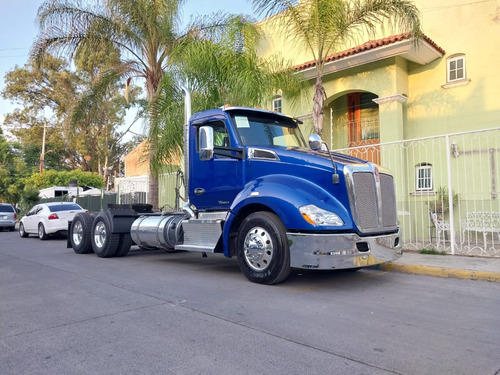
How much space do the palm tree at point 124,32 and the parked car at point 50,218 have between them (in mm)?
4219

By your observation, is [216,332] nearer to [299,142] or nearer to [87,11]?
[299,142]

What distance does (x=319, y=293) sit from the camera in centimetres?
595

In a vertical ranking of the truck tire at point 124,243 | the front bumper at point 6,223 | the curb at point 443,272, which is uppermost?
the front bumper at point 6,223

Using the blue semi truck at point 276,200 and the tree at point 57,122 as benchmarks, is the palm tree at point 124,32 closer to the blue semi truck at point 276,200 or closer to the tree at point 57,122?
the blue semi truck at point 276,200

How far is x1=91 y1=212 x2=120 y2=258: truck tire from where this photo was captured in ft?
32.3

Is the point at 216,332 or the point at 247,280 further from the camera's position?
the point at 247,280

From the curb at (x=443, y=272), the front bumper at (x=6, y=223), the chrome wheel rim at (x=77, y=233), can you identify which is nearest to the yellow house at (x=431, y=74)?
the curb at (x=443, y=272)

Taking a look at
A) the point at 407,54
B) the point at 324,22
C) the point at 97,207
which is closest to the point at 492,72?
the point at 407,54

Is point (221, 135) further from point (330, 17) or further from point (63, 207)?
point (63, 207)

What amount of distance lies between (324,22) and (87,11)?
26.2 ft

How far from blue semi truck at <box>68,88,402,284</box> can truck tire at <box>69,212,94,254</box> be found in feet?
10.6

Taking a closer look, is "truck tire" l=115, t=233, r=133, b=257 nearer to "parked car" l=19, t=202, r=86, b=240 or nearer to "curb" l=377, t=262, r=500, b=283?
"curb" l=377, t=262, r=500, b=283

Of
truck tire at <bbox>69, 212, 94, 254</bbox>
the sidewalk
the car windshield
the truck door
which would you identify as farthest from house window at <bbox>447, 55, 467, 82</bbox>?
the car windshield

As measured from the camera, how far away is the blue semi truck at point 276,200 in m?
5.82
